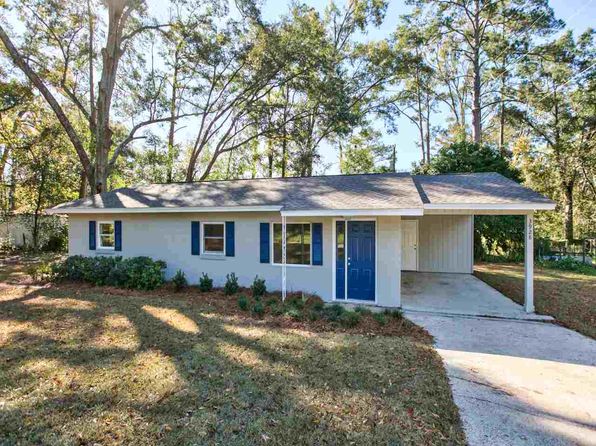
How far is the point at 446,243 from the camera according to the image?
1293 centimetres

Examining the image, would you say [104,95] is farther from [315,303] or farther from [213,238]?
[315,303]

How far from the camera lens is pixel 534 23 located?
19.4m

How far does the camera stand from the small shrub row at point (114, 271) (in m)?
9.47

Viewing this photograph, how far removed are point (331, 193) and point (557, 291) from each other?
23.1ft

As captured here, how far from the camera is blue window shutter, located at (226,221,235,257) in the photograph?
9.46m

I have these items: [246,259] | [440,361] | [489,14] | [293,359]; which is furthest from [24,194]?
[489,14]

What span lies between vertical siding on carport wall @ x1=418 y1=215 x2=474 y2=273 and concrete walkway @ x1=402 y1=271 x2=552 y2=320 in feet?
3.97

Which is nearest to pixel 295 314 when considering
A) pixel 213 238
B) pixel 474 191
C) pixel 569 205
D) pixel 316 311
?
pixel 316 311

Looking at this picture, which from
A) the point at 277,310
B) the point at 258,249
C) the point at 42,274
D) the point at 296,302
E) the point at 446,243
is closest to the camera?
the point at 277,310

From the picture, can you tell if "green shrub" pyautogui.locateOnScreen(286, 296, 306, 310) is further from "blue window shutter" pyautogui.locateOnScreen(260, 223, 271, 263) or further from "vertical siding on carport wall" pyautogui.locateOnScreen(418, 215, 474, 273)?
"vertical siding on carport wall" pyautogui.locateOnScreen(418, 215, 474, 273)

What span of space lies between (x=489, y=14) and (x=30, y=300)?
87.3 ft

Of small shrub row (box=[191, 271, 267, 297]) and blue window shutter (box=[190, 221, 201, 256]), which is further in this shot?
blue window shutter (box=[190, 221, 201, 256])

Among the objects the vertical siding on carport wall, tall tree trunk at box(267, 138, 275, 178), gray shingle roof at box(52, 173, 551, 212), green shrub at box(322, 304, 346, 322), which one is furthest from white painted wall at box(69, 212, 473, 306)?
tall tree trunk at box(267, 138, 275, 178)

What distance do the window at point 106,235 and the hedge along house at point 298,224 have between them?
1.4 inches
